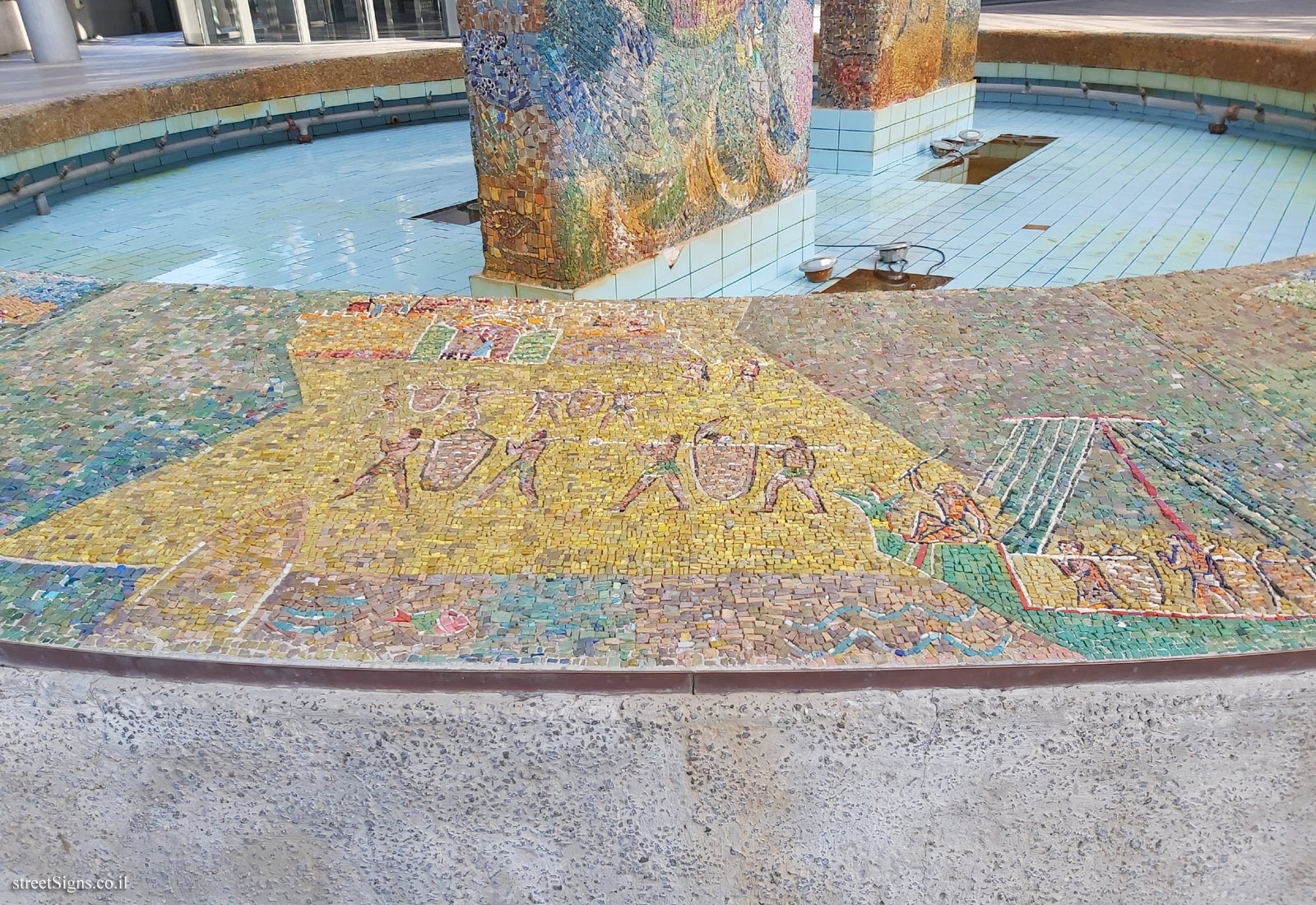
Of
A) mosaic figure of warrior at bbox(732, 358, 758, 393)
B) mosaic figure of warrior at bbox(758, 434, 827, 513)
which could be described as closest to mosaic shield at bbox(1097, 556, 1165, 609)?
mosaic figure of warrior at bbox(758, 434, 827, 513)

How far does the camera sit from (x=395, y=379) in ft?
8.11

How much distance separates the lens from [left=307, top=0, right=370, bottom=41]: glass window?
11.4 m

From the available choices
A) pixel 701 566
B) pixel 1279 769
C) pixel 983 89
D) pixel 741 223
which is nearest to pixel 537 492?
pixel 701 566

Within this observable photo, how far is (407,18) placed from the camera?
38.1 ft

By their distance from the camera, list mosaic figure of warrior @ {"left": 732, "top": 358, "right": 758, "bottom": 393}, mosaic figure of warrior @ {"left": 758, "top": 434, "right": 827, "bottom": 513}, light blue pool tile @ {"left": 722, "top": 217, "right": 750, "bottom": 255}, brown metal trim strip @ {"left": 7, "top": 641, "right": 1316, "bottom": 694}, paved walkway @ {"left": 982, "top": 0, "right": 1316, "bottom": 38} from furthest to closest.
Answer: paved walkway @ {"left": 982, "top": 0, "right": 1316, "bottom": 38} → light blue pool tile @ {"left": 722, "top": 217, "right": 750, "bottom": 255} → mosaic figure of warrior @ {"left": 732, "top": 358, "right": 758, "bottom": 393} → mosaic figure of warrior @ {"left": 758, "top": 434, "right": 827, "bottom": 513} → brown metal trim strip @ {"left": 7, "top": 641, "right": 1316, "bottom": 694}

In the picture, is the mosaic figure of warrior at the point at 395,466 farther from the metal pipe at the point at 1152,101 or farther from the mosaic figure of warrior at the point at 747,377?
the metal pipe at the point at 1152,101

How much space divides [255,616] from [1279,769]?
177 cm

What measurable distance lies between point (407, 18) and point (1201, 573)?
470 inches

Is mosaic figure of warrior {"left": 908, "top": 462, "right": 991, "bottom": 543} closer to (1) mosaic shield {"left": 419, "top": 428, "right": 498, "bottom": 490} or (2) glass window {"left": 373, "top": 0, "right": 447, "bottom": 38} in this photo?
(1) mosaic shield {"left": 419, "top": 428, "right": 498, "bottom": 490}

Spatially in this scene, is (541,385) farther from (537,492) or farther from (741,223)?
(741,223)

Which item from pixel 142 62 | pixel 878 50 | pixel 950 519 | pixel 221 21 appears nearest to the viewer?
pixel 950 519

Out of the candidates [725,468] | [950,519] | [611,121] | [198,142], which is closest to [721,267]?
[611,121]

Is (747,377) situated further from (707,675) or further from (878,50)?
(878,50)

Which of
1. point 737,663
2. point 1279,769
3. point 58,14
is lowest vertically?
point 1279,769
